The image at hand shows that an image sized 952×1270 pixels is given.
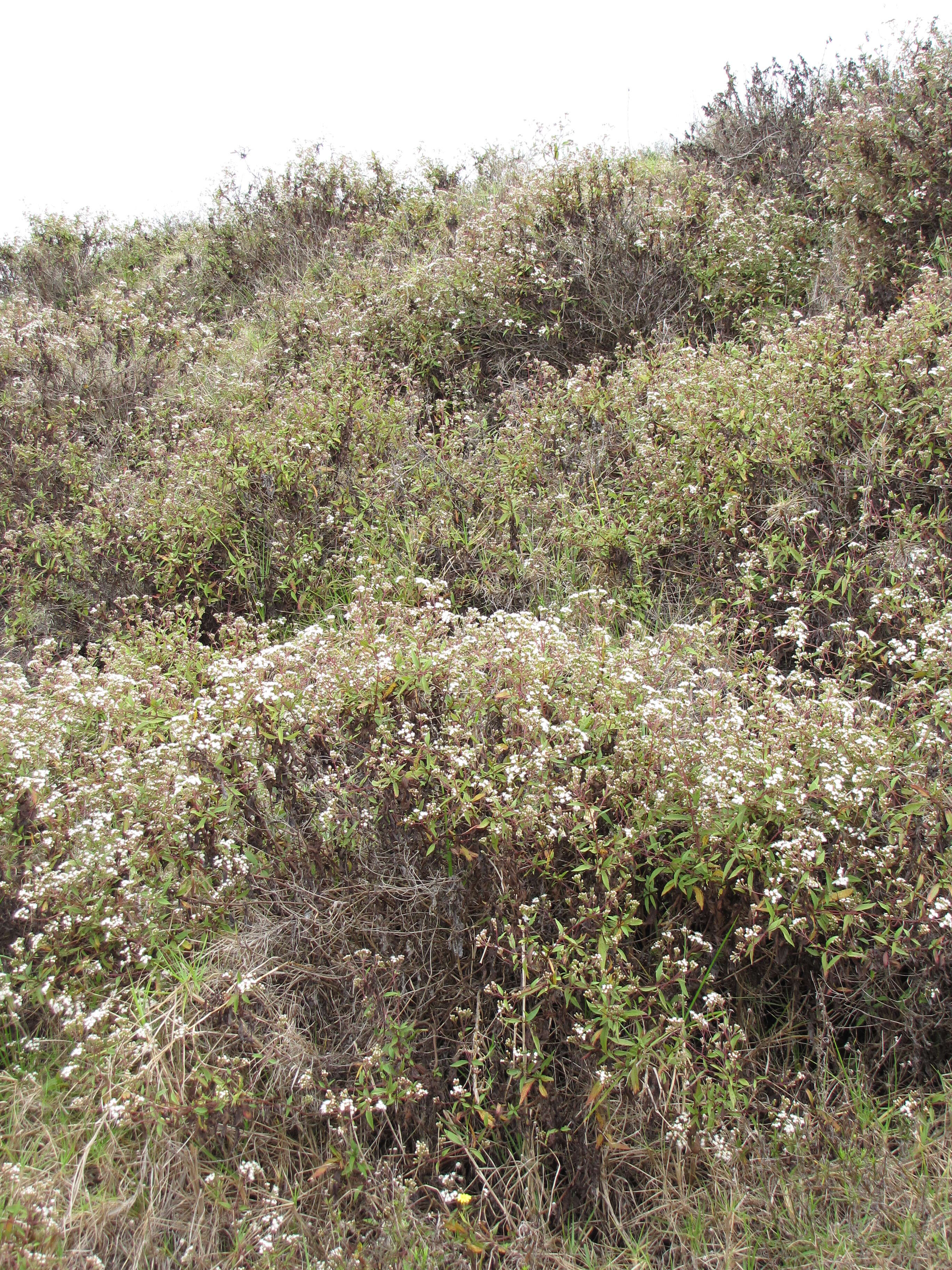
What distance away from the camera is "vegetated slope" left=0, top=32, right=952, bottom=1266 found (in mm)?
2121

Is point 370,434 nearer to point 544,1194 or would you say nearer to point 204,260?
point 544,1194

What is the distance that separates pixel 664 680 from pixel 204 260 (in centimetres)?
892

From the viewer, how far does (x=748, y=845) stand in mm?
2385

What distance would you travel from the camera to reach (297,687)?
9.87ft

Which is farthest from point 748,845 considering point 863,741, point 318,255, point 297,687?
point 318,255

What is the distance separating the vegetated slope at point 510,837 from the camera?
2.12 m

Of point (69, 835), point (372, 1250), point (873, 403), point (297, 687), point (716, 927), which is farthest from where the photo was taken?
point (873, 403)

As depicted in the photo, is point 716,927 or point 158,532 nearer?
point 716,927

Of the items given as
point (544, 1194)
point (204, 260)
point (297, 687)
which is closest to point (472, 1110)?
point (544, 1194)

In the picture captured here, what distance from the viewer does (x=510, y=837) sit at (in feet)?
8.09

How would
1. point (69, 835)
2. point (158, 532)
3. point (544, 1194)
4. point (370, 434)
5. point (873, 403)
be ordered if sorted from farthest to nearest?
point (370, 434) → point (158, 532) → point (873, 403) → point (69, 835) → point (544, 1194)

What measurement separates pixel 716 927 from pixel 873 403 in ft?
9.81

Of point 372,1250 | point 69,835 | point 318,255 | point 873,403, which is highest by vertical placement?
point 318,255

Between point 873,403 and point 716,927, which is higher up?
point 873,403
